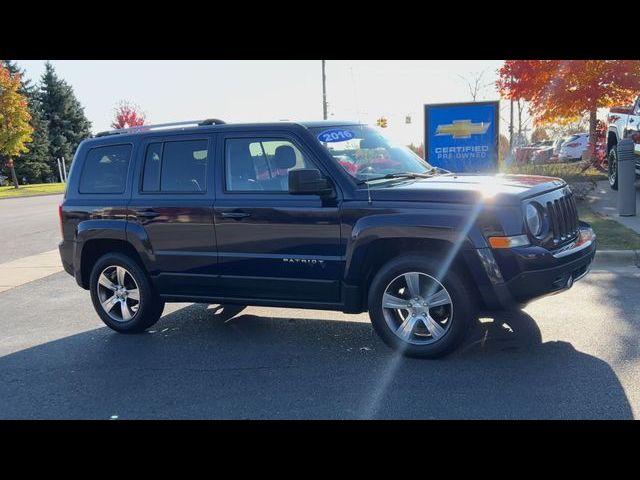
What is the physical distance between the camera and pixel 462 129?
12.7 meters

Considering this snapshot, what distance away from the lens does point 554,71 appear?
50.9ft

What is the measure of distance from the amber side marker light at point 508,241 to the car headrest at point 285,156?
6.01 feet

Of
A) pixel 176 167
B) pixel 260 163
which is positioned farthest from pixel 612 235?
pixel 176 167

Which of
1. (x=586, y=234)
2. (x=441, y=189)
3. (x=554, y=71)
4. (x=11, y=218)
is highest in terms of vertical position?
(x=554, y=71)

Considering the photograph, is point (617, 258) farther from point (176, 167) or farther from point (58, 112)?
point (58, 112)

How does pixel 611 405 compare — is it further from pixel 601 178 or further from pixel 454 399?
pixel 601 178

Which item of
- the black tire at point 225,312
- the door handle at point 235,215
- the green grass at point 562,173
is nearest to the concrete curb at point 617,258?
the black tire at point 225,312

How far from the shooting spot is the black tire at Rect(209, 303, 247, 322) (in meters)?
6.86

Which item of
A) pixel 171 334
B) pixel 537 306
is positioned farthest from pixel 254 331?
pixel 537 306

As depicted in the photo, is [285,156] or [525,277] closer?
[525,277]

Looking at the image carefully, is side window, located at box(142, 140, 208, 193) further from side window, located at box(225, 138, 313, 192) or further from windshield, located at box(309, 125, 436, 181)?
windshield, located at box(309, 125, 436, 181)

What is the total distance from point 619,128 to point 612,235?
14.5ft

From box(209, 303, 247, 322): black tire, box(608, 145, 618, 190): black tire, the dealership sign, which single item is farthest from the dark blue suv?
box(608, 145, 618, 190): black tire

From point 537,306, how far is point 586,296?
73cm
